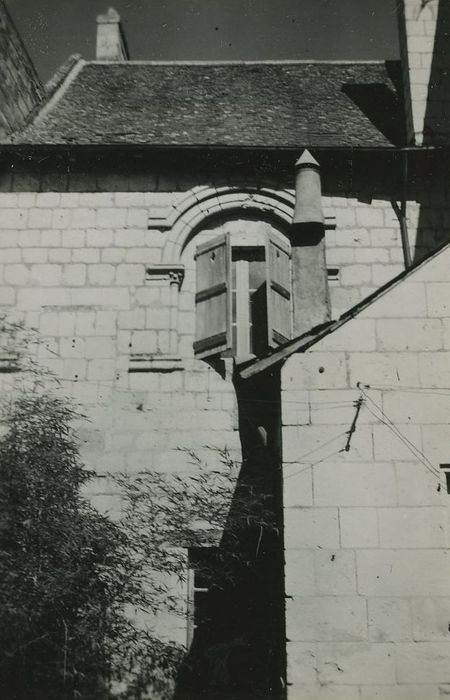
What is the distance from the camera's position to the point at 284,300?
822cm

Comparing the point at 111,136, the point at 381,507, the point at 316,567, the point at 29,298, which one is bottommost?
the point at 316,567

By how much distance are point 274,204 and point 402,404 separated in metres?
4.02

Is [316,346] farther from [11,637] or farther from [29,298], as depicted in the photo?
[29,298]

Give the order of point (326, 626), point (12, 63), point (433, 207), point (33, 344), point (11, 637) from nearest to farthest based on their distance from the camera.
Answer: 1. point (326, 626)
2. point (11, 637)
3. point (33, 344)
4. point (433, 207)
5. point (12, 63)

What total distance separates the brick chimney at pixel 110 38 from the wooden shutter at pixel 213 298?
18.3 feet

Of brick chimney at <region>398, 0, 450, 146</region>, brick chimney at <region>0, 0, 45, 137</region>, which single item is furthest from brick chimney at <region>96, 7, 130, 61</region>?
brick chimney at <region>398, 0, 450, 146</region>

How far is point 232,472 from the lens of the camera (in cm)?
754

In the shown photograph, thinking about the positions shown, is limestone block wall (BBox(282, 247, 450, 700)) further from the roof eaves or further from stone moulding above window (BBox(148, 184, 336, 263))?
the roof eaves

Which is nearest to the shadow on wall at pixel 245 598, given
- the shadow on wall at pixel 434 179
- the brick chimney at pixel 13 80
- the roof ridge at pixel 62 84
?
the shadow on wall at pixel 434 179

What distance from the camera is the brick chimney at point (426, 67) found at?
9.30m

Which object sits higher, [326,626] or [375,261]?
[375,261]

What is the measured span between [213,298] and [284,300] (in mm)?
857

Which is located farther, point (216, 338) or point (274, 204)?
point (274, 204)

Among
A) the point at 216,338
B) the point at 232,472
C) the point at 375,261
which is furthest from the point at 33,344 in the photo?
the point at 375,261
